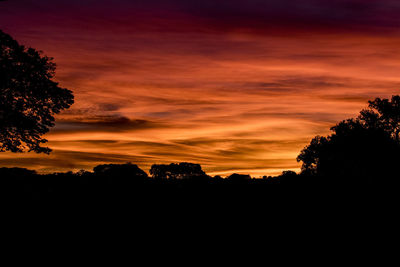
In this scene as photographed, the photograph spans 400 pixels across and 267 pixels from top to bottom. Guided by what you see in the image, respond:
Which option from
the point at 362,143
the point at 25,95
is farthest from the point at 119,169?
the point at 362,143

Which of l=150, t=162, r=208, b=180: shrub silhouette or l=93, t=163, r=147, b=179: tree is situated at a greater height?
l=150, t=162, r=208, b=180: shrub silhouette

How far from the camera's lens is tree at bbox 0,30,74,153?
29250 mm

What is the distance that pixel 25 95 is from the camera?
1179 inches

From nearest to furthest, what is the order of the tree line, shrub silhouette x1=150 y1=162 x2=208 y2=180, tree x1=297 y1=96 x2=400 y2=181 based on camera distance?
the tree line, tree x1=297 y1=96 x2=400 y2=181, shrub silhouette x1=150 y1=162 x2=208 y2=180

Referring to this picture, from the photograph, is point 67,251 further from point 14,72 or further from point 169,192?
point 14,72

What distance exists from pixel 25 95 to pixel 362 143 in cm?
4066

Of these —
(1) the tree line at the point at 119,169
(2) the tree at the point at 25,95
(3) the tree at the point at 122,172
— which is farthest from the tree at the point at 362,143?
(2) the tree at the point at 25,95

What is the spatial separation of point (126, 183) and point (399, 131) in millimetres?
50211

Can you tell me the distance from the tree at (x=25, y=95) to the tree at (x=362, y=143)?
31.2m

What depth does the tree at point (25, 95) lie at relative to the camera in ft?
96.0

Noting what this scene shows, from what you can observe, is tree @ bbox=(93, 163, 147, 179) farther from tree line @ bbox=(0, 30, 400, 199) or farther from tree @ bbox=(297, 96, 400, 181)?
tree @ bbox=(297, 96, 400, 181)

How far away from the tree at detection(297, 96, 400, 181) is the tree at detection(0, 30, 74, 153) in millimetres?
31229

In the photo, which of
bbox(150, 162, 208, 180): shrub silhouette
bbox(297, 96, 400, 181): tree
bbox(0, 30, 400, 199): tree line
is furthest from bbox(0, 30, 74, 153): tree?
bbox(150, 162, 208, 180): shrub silhouette

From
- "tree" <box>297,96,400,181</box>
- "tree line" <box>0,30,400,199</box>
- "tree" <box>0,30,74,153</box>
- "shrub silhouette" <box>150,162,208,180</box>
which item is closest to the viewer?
"tree line" <box>0,30,400,199</box>
